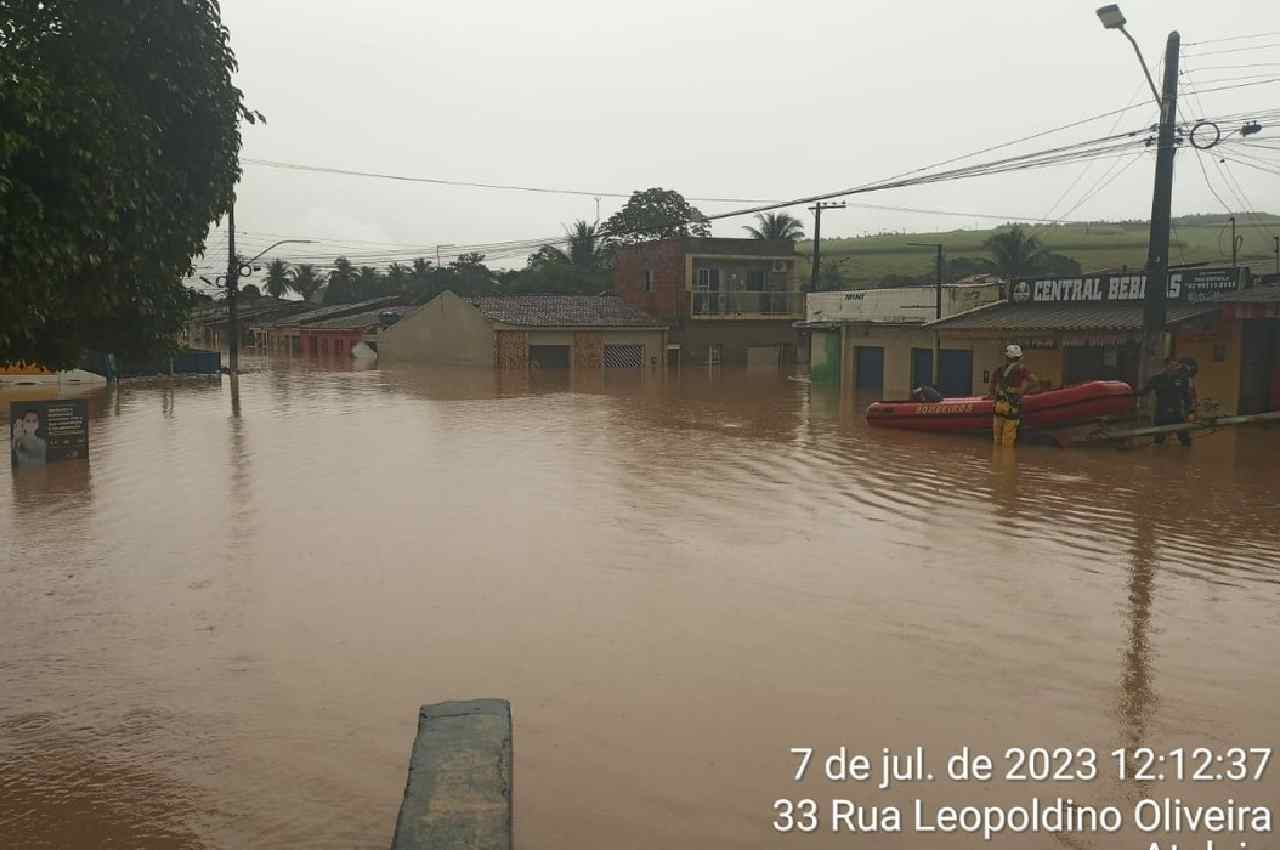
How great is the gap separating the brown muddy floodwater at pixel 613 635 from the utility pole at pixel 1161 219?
2329mm

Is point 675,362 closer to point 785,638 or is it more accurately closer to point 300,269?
point 785,638

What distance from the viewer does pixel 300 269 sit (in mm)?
112750

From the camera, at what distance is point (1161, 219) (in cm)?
1753

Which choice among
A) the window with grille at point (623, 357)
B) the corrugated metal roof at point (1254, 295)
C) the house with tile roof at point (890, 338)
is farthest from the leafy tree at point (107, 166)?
the window with grille at point (623, 357)

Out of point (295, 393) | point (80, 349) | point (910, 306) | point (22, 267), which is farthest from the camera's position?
point (295, 393)

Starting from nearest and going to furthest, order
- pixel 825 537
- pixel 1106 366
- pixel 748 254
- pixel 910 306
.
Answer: pixel 825 537
pixel 1106 366
pixel 910 306
pixel 748 254

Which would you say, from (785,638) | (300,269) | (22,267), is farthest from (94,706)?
(300,269)

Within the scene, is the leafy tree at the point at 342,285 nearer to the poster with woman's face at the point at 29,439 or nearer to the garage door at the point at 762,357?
the garage door at the point at 762,357

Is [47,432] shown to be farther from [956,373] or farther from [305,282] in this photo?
[305,282]

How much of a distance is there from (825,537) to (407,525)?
486 cm

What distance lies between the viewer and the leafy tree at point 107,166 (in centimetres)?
526

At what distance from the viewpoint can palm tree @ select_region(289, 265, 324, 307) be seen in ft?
364

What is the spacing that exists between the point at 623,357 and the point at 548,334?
152 inches

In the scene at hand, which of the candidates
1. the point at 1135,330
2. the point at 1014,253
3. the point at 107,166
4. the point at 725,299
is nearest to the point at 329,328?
the point at 725,299
